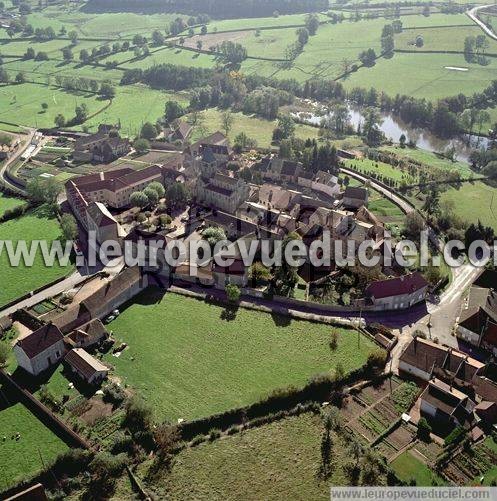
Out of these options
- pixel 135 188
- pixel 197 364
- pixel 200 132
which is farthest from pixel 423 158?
pixel 197 364

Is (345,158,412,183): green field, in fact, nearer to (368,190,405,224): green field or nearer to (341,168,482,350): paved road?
(368,190,405,224): green field

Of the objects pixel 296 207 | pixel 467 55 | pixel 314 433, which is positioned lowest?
pixel 314 433

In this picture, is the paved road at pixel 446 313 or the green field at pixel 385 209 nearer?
the paved road at pixel 446 313

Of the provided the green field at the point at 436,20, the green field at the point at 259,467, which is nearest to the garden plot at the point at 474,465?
the green field at the point at 259,467

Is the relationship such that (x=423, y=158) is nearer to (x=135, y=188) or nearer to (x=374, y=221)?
(x=374, y=221)

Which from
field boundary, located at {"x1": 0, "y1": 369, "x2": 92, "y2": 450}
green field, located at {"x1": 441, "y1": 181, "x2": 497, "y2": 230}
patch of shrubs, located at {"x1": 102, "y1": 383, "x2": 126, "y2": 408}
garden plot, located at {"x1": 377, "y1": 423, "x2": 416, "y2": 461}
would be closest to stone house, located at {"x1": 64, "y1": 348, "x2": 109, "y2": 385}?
patch of shrubs, located at {"x1": 102, "y1": 383, "x2": 126, "y2": 408}

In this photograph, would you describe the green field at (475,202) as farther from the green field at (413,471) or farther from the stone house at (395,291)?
the green field at (413,471)

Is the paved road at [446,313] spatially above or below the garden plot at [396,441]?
above
